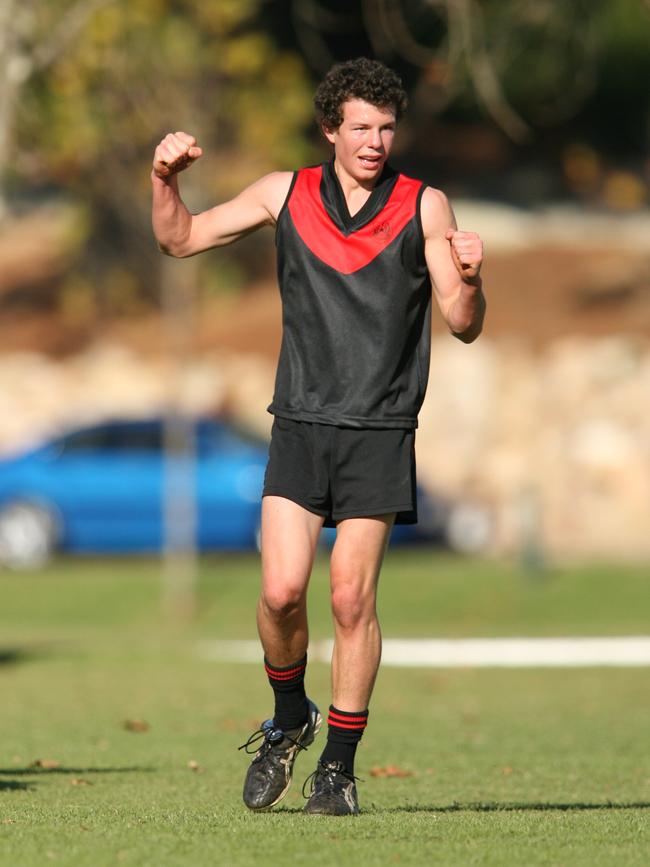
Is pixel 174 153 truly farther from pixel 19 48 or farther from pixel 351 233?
pixel 19 48

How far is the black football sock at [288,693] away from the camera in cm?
646

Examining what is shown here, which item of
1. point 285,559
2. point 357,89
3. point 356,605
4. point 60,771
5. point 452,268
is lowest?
point 60,771

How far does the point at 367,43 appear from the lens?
106 feet

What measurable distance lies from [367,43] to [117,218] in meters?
5.35

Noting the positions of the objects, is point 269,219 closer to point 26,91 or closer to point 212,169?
point 26,91

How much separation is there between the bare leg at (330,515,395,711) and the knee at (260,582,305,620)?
12 cm

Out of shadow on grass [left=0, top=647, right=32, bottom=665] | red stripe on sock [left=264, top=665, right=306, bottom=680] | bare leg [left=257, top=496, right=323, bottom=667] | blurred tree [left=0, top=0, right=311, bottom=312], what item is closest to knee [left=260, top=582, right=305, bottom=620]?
bare leg [left=257, top=496, right=323, bottom=667]

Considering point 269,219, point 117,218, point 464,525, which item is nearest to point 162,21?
point 117,218

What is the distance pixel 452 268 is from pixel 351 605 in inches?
45.6

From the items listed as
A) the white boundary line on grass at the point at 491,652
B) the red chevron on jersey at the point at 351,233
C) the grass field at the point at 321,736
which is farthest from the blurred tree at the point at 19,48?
the red chevron on jersey at the point at 351,233

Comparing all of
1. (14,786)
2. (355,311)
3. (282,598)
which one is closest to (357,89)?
(355,311)

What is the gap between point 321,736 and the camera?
981 cm

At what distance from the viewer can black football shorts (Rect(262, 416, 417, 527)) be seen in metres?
6.24

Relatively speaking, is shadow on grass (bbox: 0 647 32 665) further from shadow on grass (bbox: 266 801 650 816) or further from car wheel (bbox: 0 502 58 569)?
shadow on grass (bbox: 266 801 650 816)
